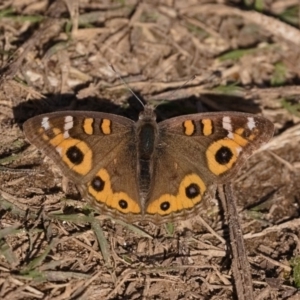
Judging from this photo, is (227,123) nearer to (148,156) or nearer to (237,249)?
(148,156)

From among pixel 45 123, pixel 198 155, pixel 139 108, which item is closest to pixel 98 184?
pixel 45 123

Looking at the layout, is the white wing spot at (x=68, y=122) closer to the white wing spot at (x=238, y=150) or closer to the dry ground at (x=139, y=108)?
the dry ground at (x=139, y=108)

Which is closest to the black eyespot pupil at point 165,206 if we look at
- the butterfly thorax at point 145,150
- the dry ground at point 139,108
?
the butterfly thorax at point 145,150

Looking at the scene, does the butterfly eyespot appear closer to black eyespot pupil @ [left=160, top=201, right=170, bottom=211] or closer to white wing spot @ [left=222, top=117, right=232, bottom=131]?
white wing spot @ [left=222, top=117, right=232, bottom=131]

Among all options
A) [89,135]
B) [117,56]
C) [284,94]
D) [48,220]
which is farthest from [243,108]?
[48,220]

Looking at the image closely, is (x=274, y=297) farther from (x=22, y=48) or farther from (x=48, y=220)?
(x=22, y=48)

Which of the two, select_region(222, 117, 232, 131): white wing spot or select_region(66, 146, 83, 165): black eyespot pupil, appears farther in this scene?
select_region(222, 117, 232, 131): white wing spot

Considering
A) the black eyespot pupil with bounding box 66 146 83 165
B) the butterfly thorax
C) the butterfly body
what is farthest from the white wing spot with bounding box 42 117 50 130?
the butterfly thorax
